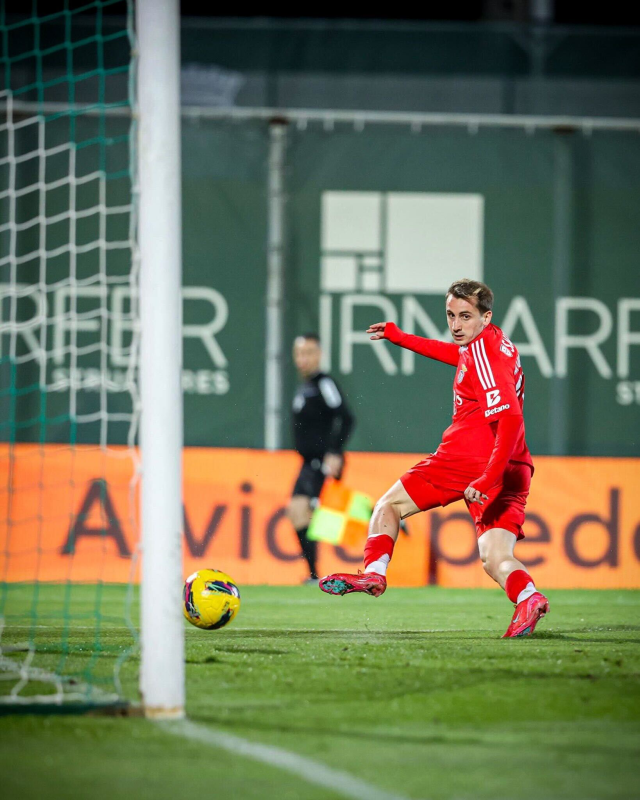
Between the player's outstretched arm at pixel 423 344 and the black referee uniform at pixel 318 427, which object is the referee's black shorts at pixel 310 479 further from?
the player's outstretched arm at pixel 423 344

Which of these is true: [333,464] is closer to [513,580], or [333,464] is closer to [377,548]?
[377,548]

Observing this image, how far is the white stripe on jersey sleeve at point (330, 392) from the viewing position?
938cm

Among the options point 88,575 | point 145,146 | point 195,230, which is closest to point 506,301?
point 195,230

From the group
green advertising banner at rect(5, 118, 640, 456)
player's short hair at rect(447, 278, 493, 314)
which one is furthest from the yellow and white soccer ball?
green advertising banner at rect(5, 118, 640, 456)

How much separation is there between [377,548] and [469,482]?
536mm

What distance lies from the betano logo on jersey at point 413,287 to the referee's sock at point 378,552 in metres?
6.01

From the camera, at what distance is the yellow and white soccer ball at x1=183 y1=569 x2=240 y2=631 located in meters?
5.35

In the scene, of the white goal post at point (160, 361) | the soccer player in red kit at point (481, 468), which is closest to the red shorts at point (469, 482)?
the soccer player in red kit at point (481, 468)


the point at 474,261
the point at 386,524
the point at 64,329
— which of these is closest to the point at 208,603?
the point at 386,524

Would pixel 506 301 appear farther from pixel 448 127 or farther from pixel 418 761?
pixel 418 761

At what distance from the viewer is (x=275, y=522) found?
9.38 metres

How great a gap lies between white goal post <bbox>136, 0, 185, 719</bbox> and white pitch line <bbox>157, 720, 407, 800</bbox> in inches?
7.8

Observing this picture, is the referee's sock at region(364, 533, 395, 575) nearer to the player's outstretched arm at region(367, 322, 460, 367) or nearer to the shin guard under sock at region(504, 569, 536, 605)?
the shin guard under sock at region(504, 569, 536, 605)

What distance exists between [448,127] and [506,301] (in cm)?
184
